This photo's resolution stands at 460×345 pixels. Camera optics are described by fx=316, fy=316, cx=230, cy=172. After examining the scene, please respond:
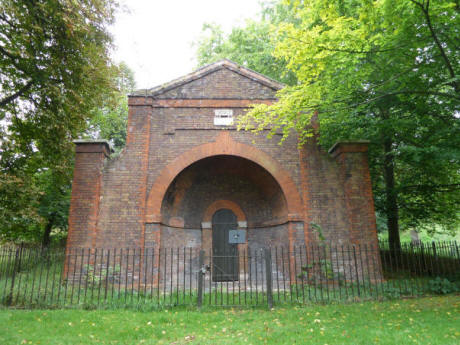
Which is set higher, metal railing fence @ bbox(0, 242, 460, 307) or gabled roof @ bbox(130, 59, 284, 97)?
gabled roof @ bbox(130, 59, 284, 97)

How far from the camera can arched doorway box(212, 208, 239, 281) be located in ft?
38.1

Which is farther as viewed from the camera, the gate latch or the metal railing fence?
the gate latch

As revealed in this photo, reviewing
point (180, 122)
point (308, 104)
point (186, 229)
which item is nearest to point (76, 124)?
point (180, 122)

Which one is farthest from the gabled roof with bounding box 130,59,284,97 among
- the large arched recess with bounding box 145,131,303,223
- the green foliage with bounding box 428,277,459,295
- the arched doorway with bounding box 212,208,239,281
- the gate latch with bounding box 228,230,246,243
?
the green foliage with bounding box 428,277,459,295

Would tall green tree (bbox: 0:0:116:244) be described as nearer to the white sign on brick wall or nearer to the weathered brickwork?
the weathered brickwork

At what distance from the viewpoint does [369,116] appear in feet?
37.4

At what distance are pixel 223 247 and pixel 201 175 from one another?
283 cm

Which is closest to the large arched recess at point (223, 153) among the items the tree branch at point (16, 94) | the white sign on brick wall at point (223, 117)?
the white sign on brick wall at point (223, 117)

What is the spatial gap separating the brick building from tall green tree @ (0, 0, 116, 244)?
3.50 ft

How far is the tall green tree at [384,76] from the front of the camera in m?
7.11

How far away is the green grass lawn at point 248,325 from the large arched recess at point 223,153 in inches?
133

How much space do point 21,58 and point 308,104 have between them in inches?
314

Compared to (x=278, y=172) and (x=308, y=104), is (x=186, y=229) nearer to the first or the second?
(x=278, y=172)

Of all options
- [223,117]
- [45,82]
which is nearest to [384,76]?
[223,117]
